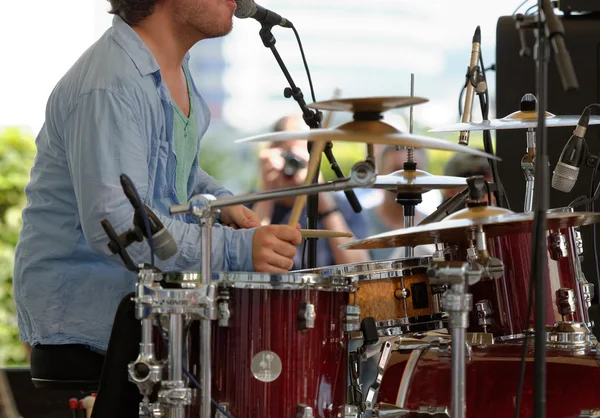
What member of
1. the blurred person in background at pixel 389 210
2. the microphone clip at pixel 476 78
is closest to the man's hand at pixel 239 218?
the microphone clip at pixel 476 78

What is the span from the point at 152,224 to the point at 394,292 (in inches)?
33.8

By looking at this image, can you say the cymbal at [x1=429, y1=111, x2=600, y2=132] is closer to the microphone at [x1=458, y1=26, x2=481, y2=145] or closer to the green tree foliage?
the microphone at [x1=458, y1=26, x2=481, y2=145]

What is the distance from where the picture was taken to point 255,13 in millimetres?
2732

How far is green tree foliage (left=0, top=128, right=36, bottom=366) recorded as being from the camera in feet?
17.7

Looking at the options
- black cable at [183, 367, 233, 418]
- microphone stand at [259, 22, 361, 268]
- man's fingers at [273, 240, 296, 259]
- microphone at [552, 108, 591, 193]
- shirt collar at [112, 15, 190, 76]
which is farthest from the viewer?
microphone stand at [259, 22, 361, 268]

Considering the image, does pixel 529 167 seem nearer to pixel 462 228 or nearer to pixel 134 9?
pixel 462 228

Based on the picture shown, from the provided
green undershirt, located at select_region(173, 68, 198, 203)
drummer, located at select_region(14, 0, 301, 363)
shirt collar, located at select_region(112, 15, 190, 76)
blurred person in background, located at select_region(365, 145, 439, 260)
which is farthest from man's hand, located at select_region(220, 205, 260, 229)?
blurred person in background, located at select_region(365, 145, 439, 260)

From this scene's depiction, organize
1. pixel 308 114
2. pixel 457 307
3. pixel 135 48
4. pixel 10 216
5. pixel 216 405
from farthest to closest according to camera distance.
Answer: pixel 10 216 → pixel 308 114 → pixel 135 48 → pixel 216 405 → pixel 457 307

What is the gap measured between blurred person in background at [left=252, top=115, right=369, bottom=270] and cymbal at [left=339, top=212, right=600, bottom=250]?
1.86 meters

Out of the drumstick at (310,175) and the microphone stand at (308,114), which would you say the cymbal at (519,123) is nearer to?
the microphone stand at (308,114)

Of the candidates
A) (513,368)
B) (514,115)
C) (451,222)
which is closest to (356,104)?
(451,222)

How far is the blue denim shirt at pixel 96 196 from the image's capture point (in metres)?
2.17

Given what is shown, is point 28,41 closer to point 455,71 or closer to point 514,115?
point 455,71

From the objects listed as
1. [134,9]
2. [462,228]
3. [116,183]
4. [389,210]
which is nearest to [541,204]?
[462,228]
